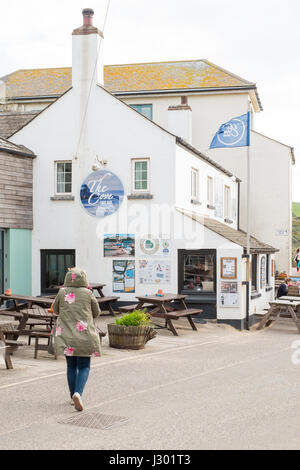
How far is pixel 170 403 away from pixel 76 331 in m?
1.61

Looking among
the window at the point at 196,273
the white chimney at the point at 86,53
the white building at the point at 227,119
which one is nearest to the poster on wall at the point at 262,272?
the window at the point at 196,273

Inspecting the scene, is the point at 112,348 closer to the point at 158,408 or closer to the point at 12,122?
the point at 158,408

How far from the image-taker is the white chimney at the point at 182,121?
27163 mm

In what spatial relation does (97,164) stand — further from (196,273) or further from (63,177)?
(196,273)

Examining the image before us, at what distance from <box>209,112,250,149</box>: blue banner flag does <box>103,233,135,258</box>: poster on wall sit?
379 cm

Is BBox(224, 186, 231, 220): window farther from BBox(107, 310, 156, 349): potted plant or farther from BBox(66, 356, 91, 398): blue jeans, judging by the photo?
BBox(66, 356, 91, 398): blue jeans

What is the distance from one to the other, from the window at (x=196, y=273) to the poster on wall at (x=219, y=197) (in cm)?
566

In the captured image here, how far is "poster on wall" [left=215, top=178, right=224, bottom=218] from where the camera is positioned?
25.6 metres

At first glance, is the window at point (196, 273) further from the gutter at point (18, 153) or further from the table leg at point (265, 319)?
the gutter at point (18, 153)

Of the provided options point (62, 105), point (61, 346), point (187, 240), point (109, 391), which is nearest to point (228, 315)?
point (187, 240)

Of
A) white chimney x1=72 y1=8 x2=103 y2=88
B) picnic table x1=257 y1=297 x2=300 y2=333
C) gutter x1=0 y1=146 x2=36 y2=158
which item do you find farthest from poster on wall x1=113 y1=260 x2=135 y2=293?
white chimney x1=72 y1=8 x2=103 y2=88

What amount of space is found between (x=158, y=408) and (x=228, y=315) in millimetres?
11380

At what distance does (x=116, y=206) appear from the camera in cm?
2089

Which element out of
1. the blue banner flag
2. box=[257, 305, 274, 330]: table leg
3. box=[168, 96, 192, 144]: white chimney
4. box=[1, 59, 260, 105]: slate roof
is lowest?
box=[257, 305, 274, 330]: table leg
